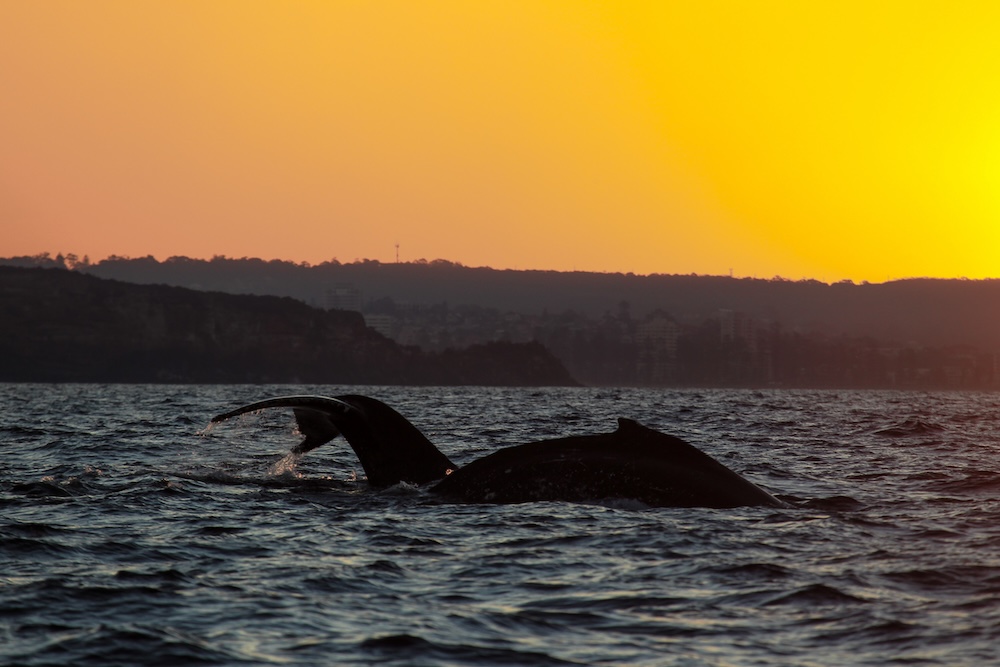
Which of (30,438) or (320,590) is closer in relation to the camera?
(320,590)

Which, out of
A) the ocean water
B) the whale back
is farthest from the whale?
the ocean water

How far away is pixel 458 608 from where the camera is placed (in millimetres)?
10094

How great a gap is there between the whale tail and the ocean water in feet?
1.84

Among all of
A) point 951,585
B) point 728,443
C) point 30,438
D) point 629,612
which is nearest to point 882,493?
point 951,585

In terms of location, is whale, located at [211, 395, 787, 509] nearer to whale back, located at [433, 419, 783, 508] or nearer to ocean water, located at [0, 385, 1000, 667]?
whale back, located at [433, 419, 783, 508]

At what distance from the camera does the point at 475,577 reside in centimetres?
1134

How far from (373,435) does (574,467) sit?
257 centimetres

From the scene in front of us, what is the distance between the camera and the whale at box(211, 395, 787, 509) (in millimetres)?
14508

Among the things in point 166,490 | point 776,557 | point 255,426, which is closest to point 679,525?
point 776,557

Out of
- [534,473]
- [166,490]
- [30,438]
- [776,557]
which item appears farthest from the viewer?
[30,438]

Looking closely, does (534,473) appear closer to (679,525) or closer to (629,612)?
(679,525)

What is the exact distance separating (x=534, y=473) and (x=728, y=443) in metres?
18.7

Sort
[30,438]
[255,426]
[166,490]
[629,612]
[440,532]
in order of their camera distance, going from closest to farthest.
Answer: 1. [629,612]
2. [440,532]
3. [166,490]
4. [30,438]
5. [255,426]

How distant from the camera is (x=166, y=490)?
17609 mm
